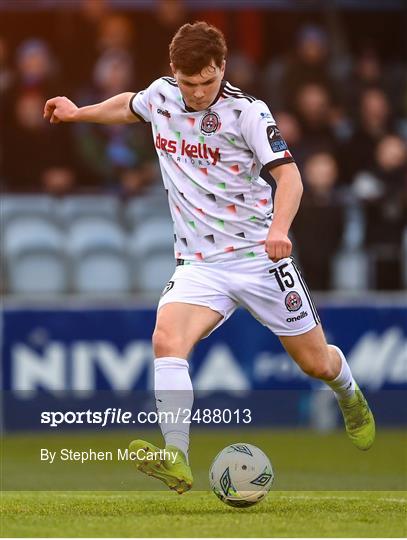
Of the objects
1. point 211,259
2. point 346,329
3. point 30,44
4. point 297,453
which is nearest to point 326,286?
point 346,329

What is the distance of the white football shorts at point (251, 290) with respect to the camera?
25.0 feet

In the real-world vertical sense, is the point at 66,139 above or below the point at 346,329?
above

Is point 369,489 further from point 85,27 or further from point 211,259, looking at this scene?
point 85,27

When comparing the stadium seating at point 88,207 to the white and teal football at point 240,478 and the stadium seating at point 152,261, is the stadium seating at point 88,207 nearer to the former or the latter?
the stadium seating at point 152,261

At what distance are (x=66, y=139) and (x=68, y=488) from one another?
5866 millimetres

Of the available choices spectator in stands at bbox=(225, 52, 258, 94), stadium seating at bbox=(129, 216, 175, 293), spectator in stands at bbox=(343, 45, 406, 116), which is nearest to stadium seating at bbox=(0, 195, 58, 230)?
stadium seating at bbox=(129, 216, 175, 293)

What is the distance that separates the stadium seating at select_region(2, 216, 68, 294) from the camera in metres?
13.5

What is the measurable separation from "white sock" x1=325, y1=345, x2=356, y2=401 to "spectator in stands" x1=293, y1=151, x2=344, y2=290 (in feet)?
16.4

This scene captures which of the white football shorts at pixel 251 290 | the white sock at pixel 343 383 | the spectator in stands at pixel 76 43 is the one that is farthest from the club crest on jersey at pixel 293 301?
the spectator in stands at pixel 76 43

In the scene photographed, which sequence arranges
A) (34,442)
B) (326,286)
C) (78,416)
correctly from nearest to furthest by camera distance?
(78,416) → (34,442) → (326,286)

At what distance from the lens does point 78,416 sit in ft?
38.3

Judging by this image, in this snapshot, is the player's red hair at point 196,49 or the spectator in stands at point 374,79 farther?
the spectator in stands at point 374,79

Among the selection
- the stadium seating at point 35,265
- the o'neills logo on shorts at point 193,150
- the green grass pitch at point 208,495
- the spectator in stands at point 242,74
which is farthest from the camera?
the spectator in stands at point 242,74

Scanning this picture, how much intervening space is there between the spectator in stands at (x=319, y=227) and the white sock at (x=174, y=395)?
6063 millimetres
